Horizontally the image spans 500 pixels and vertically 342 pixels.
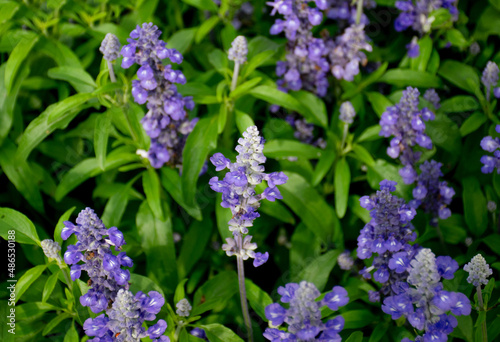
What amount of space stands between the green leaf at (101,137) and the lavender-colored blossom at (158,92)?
10.5 inches

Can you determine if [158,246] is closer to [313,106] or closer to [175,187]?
[175,187]

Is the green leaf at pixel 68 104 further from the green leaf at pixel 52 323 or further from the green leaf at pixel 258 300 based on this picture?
the green leaf at pixel 258 300

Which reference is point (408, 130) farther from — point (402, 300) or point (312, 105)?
point (402, 300)

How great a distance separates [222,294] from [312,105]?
5.82ft

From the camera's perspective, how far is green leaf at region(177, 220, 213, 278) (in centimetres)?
418

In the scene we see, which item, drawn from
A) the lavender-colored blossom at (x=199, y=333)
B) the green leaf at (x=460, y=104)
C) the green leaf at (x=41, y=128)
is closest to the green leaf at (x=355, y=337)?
the lavender-colored blossom at (x=199, y=333)

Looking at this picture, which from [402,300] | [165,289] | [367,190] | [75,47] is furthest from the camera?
[75,47]

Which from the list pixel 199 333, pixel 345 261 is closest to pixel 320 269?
pixel 345 261

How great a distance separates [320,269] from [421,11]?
253 cm

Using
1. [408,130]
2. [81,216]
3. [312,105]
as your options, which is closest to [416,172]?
[408,130]

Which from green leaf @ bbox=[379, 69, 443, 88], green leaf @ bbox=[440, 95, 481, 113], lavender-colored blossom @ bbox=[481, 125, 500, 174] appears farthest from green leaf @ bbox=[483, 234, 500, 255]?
green leaf @ bbox=[379, 69, 443, 88]

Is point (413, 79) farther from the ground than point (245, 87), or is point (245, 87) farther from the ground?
point (245, 87)

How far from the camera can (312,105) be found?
451 cm

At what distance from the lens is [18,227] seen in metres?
3.55
